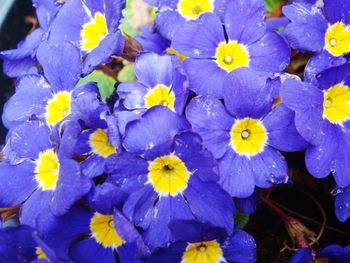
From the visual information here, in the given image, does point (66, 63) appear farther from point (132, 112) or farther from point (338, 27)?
point (338, 27)

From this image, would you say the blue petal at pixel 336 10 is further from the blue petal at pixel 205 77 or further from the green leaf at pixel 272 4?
the green leaf at pixel 272 4

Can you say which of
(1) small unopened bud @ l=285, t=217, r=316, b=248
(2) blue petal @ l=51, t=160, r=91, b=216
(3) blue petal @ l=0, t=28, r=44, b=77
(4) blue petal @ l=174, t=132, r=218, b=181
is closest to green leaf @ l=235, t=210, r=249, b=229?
(1) small unopened bud @ l=285, t=217, r=316, b=248

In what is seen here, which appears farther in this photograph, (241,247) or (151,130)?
(241,247)

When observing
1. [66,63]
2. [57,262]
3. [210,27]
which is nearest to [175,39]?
[210,27]

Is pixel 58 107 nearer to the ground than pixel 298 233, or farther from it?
farther from it

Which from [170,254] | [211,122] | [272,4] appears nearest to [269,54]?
[211,122]

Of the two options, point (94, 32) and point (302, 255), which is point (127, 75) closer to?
point (94, 32)

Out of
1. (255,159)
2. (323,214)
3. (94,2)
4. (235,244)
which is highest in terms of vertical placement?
(94,2)
